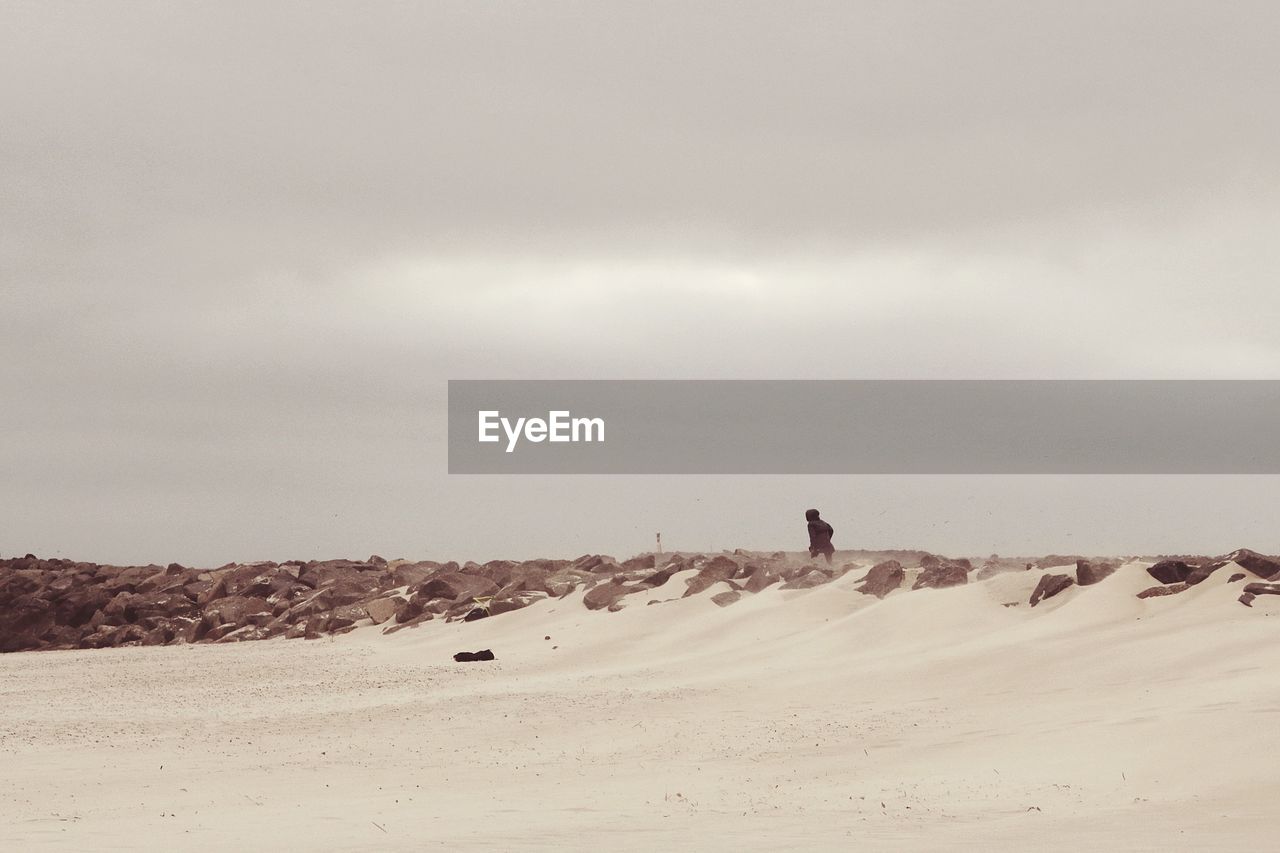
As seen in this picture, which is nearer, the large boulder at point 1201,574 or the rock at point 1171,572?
the large boulder at point 1201,574

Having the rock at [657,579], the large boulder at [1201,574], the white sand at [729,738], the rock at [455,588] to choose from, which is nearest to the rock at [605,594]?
the rock at [657,579]

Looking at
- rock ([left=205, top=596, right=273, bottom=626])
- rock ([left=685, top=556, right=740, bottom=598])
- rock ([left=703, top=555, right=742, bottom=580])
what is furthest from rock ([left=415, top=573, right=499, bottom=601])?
rock ([left=703, top=555, right=742, bottom=580])

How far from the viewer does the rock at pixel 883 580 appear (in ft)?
58.3

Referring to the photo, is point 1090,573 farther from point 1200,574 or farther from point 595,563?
point 595,563

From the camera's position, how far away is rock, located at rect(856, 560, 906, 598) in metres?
17.8

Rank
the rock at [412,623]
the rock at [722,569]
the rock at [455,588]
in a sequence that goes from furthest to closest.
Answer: the rock at [455,588], the rock at [412,623], the rock at [722,569]

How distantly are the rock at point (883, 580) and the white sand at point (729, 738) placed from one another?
407 mm

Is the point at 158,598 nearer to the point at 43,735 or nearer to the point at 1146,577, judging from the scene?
the point at 43,735

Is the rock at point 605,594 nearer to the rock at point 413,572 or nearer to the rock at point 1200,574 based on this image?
the rock at point 413,572

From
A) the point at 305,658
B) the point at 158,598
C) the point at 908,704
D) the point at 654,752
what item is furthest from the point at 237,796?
the point at 158,598

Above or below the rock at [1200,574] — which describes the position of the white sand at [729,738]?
below

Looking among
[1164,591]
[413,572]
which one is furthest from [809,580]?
[413,572]

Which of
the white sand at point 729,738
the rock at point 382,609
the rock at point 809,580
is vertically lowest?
the white sand at point 729,738

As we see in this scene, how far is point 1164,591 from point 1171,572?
0.57 meters
